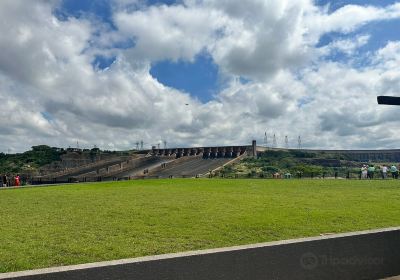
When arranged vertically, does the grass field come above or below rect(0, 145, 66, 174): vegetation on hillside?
below

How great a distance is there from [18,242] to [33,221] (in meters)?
3.03

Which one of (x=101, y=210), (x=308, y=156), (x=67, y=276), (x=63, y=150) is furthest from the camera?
(x=308, y=156)

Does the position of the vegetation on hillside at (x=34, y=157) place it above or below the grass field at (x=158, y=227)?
above

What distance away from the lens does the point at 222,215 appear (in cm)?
1150

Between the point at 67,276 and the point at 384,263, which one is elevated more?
the point at 67,276

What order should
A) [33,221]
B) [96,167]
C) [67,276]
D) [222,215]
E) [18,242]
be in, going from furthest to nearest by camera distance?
[96,167] → [222,215] → [33,221] → [18,242] → [67,276]

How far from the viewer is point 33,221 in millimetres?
10773

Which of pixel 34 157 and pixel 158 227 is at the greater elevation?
pixel 34 157

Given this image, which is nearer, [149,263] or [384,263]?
[149,263]

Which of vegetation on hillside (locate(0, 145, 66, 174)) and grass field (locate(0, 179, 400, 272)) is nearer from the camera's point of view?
grass field (locate(0, 179, 400, 272))

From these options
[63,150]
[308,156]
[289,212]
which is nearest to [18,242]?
[289,212]

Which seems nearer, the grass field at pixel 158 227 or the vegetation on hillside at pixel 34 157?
the grass field at pixel 158 227

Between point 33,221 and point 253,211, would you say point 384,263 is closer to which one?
point 253,211

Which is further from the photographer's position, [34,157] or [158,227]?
[34,157]
